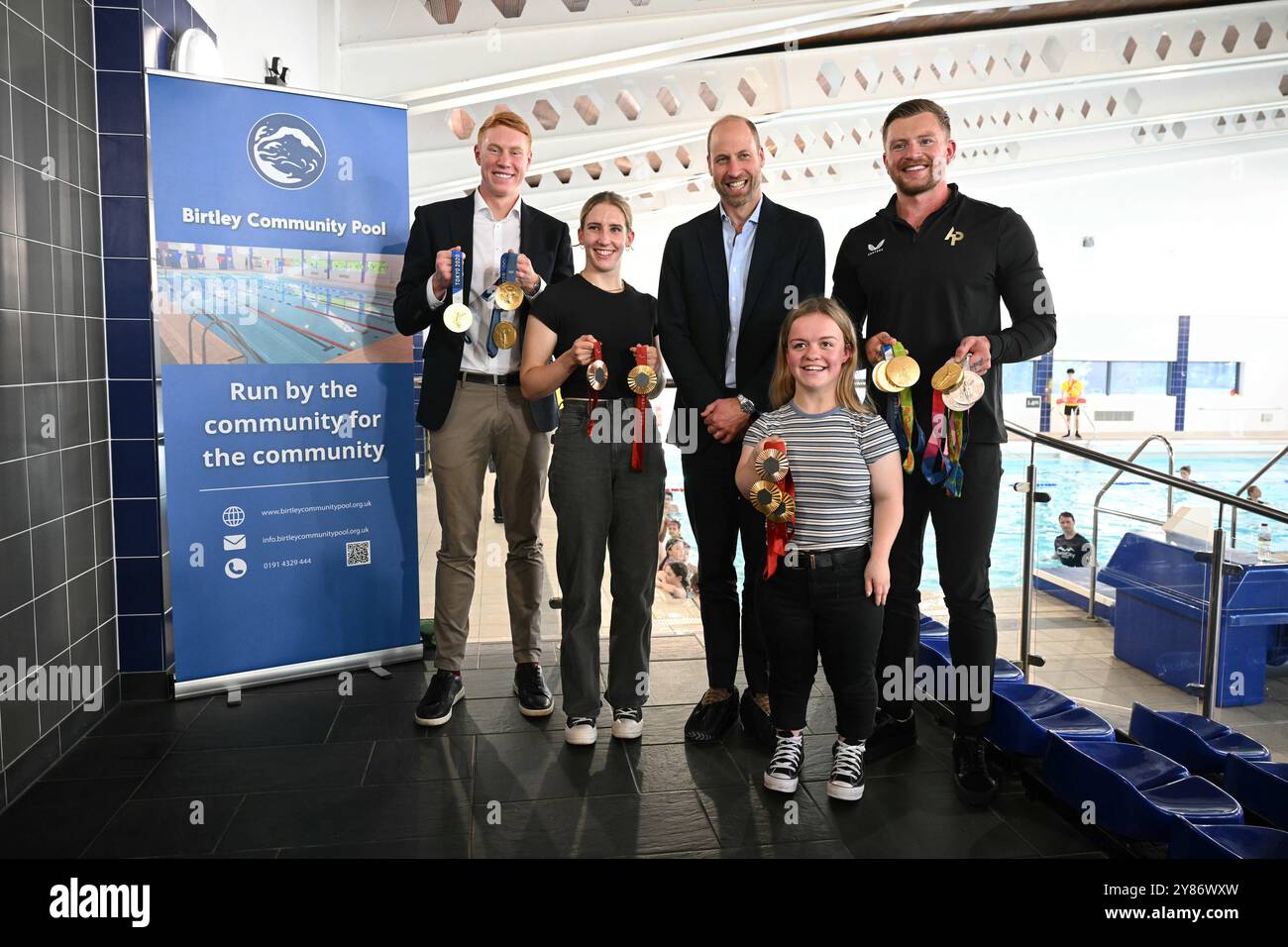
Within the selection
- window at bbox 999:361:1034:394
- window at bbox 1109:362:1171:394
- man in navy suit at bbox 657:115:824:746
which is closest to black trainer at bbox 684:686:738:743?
man in navy suit at bbox 657:115:824:746

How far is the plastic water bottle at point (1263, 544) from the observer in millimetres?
4633

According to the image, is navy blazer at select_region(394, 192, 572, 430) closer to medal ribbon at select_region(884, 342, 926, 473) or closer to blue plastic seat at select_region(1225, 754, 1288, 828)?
medal ribbon at select_region(884, 342, 926, 473)

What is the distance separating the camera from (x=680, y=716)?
3.29 metres

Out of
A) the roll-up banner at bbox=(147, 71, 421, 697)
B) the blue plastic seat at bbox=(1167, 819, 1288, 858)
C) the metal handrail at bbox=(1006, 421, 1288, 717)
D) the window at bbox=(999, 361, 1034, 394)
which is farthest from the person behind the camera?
the window at bbox=(999, 361, 1034, 394)

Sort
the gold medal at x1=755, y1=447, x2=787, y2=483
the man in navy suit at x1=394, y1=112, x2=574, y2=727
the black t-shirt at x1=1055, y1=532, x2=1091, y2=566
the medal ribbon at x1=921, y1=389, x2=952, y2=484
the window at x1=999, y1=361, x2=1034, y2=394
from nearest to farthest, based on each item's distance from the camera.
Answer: the gold medal at x1=755, y1=447, x2=787, y2=483 → the medal ribbon at x1=921, y1=389, x2=952, y2=484 → the man in navy suit at x1=394, y1=112, x2=574, y2=727 → the black t-shirt at x1=1055, y1=532, x2=1091, y2=566 → the window at x1=999, y1=361, x2=1034, y2=394

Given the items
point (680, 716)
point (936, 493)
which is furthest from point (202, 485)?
point (936, 493)

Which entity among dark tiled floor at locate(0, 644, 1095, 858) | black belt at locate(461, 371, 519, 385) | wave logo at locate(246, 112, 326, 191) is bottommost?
dark tiled floor at locate(0, 644, 1095, 858)

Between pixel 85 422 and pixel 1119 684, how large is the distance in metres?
4.78

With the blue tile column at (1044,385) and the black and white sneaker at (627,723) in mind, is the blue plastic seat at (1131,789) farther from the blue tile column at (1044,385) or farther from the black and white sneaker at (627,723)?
the blue tile column at (1044,385)

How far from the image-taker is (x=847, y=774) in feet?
8.64

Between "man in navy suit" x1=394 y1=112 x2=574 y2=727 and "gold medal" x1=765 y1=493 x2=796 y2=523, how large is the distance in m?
1.02

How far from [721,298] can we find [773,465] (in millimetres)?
678

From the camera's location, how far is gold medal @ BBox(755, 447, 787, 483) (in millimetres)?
2518

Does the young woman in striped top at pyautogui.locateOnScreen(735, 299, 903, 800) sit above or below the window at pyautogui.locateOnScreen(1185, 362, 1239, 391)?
below
